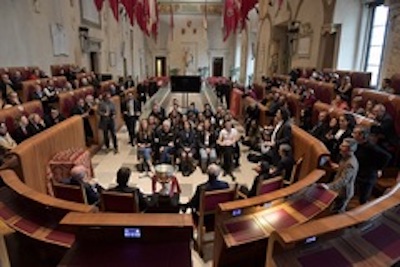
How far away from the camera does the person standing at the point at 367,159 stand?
297 centimetres

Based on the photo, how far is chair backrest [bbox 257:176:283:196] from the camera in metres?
2.77

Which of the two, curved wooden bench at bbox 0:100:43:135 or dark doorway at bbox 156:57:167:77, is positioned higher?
dark doorway at bbox 156:57:167:77

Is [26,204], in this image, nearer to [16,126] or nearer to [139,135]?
[16,126]

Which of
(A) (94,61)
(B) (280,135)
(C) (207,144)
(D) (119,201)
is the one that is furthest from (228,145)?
(A) (94,61)

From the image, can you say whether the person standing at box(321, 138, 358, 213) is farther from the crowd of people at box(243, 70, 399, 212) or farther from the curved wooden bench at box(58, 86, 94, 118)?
the curved wooden bench at box(58, 86, 94, 118)

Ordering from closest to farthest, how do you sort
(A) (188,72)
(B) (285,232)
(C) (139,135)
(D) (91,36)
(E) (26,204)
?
(B) (285,232)
(E) (26,204)
(C) (139,135)
(D) (91,36)
(A) (188,72)

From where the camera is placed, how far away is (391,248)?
1.51 m

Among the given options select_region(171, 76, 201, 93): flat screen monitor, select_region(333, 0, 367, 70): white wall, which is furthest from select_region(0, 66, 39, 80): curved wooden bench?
select_region(333, 0, 367, 70): white wall

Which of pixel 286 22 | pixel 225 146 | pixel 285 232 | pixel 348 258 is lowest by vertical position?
pixel 225 146

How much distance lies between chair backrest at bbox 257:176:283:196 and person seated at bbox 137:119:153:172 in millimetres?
2768

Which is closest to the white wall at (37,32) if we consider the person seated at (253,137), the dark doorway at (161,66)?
the person seated at (253,137)

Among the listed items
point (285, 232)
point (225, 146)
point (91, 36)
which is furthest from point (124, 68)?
point (285, 232)

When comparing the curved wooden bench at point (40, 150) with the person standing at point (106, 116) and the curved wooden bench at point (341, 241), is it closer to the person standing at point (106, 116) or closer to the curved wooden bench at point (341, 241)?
the person standing at point (106, 116)

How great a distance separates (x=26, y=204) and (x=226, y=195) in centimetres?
171
